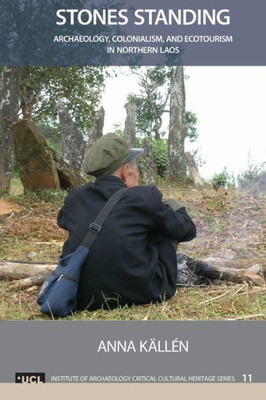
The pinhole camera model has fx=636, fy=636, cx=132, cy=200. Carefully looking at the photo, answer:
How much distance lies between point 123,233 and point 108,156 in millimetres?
445

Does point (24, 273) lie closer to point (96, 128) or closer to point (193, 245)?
point (193, 245)

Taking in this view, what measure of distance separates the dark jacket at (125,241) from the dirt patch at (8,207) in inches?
191

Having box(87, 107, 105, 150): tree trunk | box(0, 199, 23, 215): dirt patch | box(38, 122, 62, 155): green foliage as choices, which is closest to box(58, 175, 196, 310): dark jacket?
box(0, 199, 23, 215): dirt patch

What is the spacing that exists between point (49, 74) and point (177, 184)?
9.66 ft

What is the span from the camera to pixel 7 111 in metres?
9.93

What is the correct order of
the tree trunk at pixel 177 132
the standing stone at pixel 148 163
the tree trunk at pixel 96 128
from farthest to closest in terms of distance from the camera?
the standing stone at pixel 148 163, the tree trunk at pixel 177 132, the tree trunk at pixel 96 128

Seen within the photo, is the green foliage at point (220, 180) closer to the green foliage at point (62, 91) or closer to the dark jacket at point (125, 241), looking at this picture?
the green foliage at point (62, 91)

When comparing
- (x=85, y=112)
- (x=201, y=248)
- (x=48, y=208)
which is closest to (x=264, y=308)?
(x=201, y=248)

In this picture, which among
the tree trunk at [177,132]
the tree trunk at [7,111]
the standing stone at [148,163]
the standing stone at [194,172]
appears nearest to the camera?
the tree trunk at [7,111]

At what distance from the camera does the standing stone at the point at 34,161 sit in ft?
29.3

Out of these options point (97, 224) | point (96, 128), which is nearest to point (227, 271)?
point (97, 224)

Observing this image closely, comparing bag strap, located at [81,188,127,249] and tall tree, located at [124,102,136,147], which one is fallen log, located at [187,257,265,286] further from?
tall tree, located at [124,102,136,147]

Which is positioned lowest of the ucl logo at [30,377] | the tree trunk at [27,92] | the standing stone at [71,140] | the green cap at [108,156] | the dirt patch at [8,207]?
the ucl logo at [30,377]

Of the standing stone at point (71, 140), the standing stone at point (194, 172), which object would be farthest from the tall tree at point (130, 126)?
the standing stone at point (194, 172)
